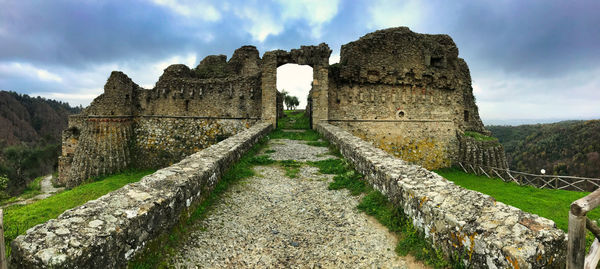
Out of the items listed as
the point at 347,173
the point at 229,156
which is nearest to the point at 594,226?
the point at 347,173

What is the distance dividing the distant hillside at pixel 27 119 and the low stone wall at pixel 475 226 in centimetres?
7641

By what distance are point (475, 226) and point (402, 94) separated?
17.2 m

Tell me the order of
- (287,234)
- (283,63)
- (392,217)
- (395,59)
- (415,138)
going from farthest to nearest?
(415,138) → (395,59) → (283,63) → (392,217) → (287,234)

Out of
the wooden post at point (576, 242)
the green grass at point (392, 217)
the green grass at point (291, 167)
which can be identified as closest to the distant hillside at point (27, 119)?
the green grass at point (291, 167)

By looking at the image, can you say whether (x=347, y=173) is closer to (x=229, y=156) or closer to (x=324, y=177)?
(x=324, y=177)

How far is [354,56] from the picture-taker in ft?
58.6

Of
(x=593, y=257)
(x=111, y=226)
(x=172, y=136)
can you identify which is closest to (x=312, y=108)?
(x=172, y=136)

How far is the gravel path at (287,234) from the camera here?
3.45 meters

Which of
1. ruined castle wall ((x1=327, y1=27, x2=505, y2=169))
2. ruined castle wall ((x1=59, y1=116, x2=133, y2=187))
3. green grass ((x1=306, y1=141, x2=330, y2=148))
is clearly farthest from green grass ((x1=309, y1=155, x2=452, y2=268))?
ruined castle wall ((x1=59, y1=116, x2=133, y2=187))

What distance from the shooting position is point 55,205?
41.5 ft

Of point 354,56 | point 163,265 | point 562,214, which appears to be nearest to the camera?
point 163,265

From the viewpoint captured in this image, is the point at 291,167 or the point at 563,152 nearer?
the point at 291,167

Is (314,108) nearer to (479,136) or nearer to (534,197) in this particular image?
(534,197)

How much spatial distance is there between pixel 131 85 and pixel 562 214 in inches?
872
